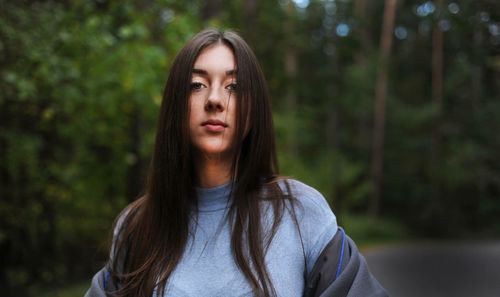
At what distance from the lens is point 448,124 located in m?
32.1

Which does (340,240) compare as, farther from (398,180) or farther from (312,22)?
(398,180)

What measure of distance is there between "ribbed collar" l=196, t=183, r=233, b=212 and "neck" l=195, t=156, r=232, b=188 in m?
0.02

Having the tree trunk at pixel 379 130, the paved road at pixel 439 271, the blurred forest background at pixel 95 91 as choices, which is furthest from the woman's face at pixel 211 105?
the tree trunk at pixel 379 130

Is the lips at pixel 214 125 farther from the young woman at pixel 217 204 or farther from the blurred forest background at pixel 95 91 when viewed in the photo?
the blurred forest background at pixel 95 91

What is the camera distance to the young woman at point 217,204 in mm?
1989

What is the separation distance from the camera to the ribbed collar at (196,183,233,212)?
Answer: 2.12 metres

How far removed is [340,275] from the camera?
1924 mm

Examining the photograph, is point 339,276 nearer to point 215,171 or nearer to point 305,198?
point 305,198

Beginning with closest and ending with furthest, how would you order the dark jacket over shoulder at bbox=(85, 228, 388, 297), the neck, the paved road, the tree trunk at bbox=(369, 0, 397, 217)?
the dark jacket over shoulder at bbox=(85, 228, 388, 297) → the neck → the paved road → the tree trunk at bbox=(369, 0, 397, 217)

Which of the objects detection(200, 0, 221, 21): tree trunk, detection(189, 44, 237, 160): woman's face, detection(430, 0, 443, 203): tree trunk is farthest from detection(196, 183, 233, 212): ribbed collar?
detection(430, 0, 443, 203): tree trunk

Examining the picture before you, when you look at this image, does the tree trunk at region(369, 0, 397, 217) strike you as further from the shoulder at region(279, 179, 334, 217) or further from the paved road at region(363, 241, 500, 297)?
the shoulder at region(279, 179, 334, 217)

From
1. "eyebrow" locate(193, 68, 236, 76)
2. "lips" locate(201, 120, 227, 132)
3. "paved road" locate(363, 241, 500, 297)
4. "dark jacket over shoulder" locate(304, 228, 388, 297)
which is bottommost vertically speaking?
"paved road" locate(363, 241, 500, 297)

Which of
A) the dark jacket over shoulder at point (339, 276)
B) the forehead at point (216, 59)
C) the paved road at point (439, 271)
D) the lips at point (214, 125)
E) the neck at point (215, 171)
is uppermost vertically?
the forehead at point (216, 59)

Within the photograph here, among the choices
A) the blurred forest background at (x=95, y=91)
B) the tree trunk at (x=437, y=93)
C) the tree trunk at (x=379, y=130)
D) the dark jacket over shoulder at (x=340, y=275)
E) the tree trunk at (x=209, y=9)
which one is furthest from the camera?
the tree trunk at (x=379, y=130)
